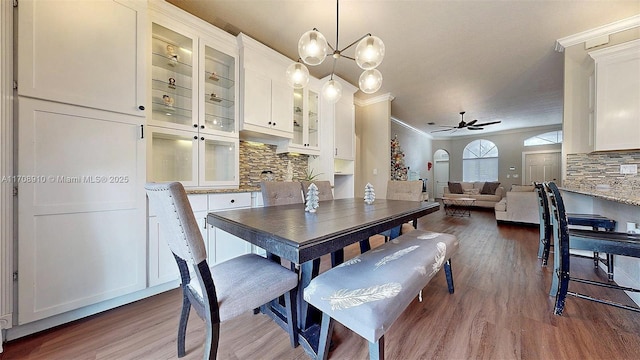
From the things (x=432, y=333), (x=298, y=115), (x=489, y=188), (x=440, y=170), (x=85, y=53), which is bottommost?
(x=432, y=333)

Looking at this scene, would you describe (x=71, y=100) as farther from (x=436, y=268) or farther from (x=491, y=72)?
(x=491, y=72)

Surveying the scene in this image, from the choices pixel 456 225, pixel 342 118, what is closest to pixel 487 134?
pixel 456 225

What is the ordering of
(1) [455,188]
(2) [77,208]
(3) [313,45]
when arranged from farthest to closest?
(1) [455,188] → (3) [313,45] → (2) [77,208]

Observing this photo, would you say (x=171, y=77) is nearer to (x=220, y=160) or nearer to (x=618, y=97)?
(x=220, y=160)

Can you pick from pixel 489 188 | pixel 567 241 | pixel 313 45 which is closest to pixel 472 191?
pixel 489 188

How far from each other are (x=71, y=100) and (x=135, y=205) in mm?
788

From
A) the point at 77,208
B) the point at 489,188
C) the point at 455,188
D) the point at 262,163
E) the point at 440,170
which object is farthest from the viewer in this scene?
the point at 440,170

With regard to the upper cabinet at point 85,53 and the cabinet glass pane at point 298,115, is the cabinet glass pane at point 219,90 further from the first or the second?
the cabinet glass pane at point 298,115

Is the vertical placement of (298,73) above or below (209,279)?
above

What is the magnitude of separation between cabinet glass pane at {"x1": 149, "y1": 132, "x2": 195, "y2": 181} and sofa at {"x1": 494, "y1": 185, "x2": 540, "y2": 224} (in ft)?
18.9

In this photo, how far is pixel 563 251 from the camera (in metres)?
1.59

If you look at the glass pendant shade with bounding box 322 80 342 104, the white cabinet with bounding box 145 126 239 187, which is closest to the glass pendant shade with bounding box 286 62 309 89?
the glass pendant shade with bounding box 322 80 342 104

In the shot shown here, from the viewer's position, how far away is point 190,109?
2283 mm

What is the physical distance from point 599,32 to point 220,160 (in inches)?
181
